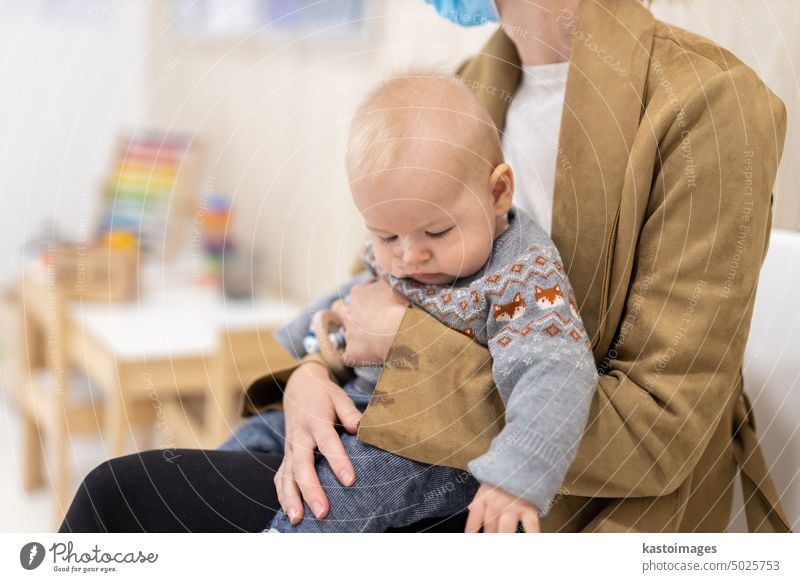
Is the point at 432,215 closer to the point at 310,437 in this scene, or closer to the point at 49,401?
the point at 310,437

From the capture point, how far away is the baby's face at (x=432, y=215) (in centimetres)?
64

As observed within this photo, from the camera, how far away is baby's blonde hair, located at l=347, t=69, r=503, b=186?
2.11ft

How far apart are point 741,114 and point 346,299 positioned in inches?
15.0

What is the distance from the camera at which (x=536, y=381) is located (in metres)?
0.59

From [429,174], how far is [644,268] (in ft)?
0.63

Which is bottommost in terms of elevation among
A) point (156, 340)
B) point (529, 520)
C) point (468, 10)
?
point (529, 520)

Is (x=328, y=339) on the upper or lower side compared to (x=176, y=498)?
upper

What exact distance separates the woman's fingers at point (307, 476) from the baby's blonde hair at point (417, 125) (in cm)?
22

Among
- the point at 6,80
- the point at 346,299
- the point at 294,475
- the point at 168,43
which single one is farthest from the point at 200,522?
the point at 168,43

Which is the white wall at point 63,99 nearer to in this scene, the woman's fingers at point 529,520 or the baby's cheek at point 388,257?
the baby's cheek at point 388,257

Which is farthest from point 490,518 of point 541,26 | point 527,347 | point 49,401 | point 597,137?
point 49,401

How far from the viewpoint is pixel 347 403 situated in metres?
0.72

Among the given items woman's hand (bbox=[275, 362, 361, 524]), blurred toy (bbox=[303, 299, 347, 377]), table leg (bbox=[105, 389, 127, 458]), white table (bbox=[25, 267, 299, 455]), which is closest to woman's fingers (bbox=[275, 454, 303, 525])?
woman's hand (bbox=[275, 362, 361, 524])
